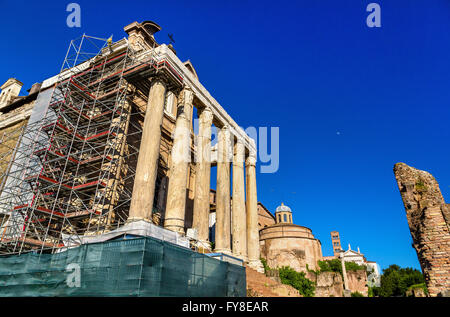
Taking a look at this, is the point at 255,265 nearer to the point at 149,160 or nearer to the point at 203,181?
the point at 203,181

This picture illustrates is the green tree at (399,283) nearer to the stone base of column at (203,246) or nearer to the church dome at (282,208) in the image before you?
the church dome at (282,208)

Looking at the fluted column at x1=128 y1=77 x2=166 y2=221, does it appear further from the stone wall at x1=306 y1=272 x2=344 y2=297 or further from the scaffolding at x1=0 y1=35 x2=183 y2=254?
the stone wall at x1=306 y1=272 x2=344 y2=297

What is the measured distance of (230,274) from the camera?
41.9ft

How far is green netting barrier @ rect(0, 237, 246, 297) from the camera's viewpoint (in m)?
8.78

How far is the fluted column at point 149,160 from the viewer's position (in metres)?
12.8

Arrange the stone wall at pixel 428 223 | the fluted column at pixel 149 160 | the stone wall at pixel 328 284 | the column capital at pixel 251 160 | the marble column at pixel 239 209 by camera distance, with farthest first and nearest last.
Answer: the stone wall at pixel 328 284 < the column capital at pixel 251 160 < the marble column at pixel 239 209 < the fluted column at pixel 149 160 < the stone wall at pixel 428 223

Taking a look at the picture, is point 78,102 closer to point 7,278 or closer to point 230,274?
point 7,278

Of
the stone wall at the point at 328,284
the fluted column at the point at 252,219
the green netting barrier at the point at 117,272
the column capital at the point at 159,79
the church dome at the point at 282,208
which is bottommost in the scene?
the green netting barrier at the point at 117,272

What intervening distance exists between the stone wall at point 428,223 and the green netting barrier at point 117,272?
739 centimetres

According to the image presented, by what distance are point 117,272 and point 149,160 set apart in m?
5.98

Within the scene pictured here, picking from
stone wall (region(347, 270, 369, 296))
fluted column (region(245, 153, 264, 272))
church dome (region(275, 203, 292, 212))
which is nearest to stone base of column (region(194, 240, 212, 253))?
fluted column (region(245, 153, 264, 272))

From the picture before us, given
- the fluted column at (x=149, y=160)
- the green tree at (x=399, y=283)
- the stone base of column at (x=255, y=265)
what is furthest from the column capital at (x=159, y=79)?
the green tree at (x=399, y=283)

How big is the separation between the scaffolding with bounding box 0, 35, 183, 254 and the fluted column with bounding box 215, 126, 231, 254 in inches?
231

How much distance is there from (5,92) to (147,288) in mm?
31823
